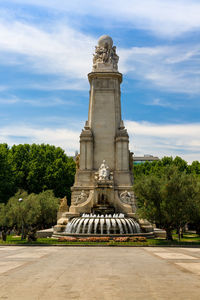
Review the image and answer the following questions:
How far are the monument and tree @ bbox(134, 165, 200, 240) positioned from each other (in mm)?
5975

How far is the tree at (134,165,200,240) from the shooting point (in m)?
26.7

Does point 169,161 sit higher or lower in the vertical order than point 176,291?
higher

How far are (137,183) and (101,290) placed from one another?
718 inches

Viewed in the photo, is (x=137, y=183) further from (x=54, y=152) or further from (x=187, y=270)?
(x=54, y=152)

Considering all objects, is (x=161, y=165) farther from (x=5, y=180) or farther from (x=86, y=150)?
(x=5, y=180)

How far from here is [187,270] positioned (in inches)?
532

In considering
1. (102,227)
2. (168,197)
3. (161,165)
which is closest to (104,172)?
(102,227)

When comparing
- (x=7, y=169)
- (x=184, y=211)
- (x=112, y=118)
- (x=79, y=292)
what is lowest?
(x=79, y=292)

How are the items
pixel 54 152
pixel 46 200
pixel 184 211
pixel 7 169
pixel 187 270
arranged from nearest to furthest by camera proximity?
pixel 187 270 → pixel 184 211 → pixel 46 200 → pixel 7 169 → pixel 54 152

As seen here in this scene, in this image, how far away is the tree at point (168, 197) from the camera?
87.7ft

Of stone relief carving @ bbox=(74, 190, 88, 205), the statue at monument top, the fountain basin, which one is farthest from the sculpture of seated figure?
the statue at monument top

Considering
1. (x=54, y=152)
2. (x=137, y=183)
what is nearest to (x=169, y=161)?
(x=54, y=152)

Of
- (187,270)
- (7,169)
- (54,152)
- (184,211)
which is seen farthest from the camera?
(54,152)

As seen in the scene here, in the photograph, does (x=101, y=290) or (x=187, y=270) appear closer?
(x=101, y=290)
